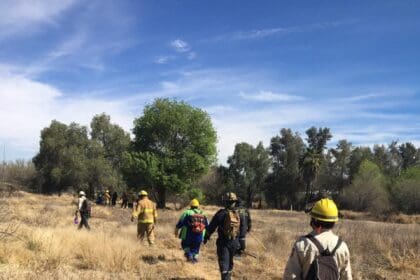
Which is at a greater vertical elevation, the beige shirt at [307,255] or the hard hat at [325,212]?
the hard hat at [325,212]

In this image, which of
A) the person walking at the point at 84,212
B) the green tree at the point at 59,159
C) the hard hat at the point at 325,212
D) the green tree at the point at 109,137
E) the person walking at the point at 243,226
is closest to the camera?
the hard hat at the point at 325,212

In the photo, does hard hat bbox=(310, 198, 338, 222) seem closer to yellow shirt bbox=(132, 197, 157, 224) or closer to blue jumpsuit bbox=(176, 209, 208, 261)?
blue jumpsuit bbox=(176, 209, 208, 261)

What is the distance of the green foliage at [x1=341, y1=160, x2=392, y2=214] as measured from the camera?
208 ft

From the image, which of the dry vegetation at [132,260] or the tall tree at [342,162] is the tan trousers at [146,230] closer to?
the dry vegetation at [132,260]

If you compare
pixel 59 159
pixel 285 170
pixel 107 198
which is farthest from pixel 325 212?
pixel 285 170

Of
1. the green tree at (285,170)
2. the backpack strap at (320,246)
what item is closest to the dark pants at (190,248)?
the backpack strap at (320,246)

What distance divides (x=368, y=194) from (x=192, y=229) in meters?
57.8

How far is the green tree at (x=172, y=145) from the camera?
42.9 m

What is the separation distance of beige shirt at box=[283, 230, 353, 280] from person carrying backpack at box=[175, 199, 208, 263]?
6648 millimetres

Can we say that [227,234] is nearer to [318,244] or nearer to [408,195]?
[318,244]

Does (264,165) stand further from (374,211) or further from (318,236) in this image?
(318,236)

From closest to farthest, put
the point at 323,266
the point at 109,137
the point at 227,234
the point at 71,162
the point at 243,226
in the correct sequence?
the point at 323,266
the point at 227,234
the point at 243,226
the point at 71,162
the point at 109,137

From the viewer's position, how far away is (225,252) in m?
8.88

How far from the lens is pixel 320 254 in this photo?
4316 millimetres
